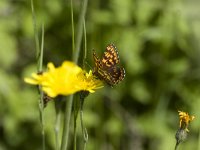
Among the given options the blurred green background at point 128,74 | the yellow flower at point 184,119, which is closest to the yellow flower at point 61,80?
the yellow flower at point 184,119

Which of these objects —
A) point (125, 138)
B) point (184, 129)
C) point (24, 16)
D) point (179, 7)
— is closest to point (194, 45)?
point (179, 7)

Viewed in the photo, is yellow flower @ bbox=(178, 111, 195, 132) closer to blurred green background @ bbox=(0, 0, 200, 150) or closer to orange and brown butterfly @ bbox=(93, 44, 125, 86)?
orange and brown butterfly @ bbox=(93, 44, 125, 86)

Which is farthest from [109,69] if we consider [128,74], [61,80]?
[128,74]

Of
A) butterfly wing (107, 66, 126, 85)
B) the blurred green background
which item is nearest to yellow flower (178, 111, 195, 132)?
butterfly wing (107, 66, 126, 85)

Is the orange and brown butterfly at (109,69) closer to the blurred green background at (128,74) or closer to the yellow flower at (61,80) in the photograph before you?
the yellow flower at (61,80)

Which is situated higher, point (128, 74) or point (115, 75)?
point (115, 75)

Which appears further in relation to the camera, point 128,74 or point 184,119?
point 128,74

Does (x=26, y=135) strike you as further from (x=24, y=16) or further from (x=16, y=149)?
(x=24, y=16)

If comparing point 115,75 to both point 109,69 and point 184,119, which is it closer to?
point 109,69
